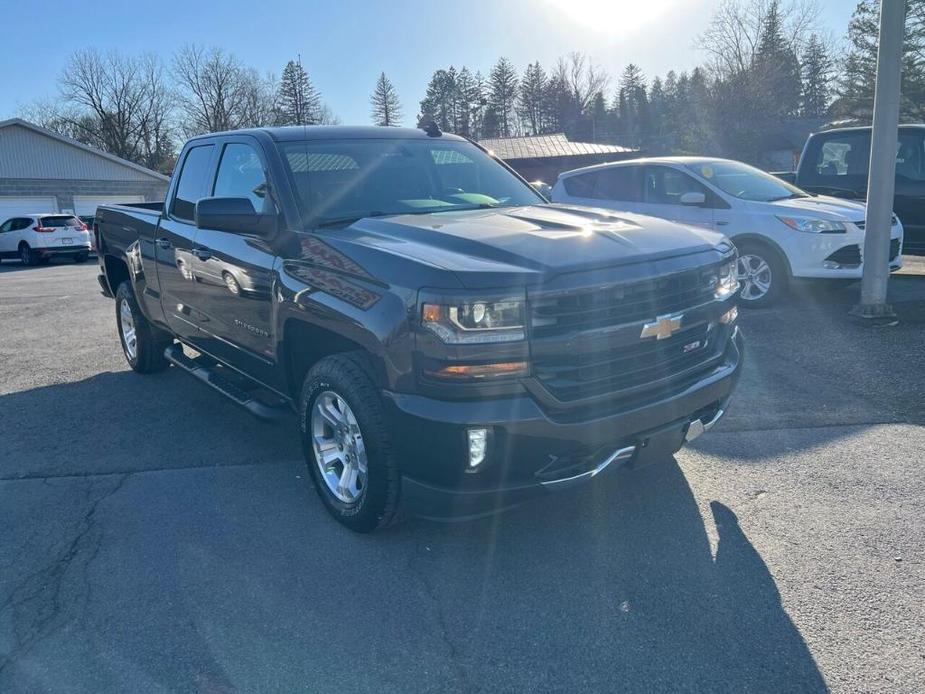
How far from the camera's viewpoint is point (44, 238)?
23.8 metres

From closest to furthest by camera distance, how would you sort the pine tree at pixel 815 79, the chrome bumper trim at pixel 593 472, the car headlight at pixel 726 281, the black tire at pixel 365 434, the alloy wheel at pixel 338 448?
the chrome bumper trim at pixel 593 472
the black tire at pixel 365 434
the alloy wheel at pixel 338 448
the car headlight at pixel 726 281
the pine tree at pixel 815 79

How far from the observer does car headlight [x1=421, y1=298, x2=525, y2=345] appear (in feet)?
9.62

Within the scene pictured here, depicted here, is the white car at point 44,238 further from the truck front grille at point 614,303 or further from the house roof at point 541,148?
the truck front grille at point 614,303

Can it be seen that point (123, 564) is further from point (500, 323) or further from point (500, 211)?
point (500, 211)

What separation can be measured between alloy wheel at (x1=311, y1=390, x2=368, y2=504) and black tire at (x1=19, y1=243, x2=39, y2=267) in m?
24.2

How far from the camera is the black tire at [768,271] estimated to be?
8.45 metres

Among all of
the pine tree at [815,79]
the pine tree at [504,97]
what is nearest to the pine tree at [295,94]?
the pine tree at [504,97]

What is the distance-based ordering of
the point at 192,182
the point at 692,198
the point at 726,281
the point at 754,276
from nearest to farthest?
the point at 726,281 → the point at 192,182 → the point at 692,198 → the point at 754,276

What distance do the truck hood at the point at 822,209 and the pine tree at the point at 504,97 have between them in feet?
240

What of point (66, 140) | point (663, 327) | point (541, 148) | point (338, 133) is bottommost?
point (663, 327)

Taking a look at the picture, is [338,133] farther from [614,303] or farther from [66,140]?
[66,140]

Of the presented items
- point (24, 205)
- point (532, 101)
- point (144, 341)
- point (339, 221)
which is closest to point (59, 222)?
point (24, 205)

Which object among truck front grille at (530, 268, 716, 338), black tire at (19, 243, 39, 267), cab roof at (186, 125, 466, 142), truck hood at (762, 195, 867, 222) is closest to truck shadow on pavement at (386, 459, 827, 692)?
truck front grille at (530, 268, 716, 338)

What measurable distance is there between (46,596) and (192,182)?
3171mm
